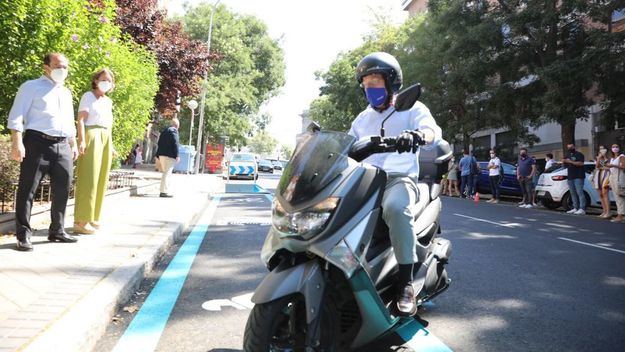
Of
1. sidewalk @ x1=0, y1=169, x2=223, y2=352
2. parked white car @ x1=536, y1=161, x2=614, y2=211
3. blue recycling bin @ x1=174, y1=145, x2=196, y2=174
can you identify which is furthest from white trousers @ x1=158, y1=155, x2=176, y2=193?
blue recycling bin @ x1=174, y1=145, x2=196, y2=174

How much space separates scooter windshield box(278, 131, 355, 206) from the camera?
2.37 m

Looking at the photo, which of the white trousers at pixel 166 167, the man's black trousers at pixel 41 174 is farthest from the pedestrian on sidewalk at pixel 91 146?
the white trousers at pixel 166 167

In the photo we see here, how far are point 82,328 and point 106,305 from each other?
426 mm

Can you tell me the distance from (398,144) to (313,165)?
46 cm

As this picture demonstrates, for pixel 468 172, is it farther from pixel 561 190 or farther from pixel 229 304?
pixel 229 304

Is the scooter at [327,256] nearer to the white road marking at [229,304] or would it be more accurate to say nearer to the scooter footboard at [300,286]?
the scooter footboard at [300,286]

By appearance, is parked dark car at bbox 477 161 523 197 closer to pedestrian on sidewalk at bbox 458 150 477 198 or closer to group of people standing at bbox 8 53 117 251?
pedestrian on sidewalk at bbox 458 150 477 198

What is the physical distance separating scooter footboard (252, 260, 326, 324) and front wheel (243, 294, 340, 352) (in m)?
0.04

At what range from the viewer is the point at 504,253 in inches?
240

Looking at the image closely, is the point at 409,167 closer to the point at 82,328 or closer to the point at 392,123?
the point at 392,123

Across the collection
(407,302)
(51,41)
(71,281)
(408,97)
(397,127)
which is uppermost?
(51,41)

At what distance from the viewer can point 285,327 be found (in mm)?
2322

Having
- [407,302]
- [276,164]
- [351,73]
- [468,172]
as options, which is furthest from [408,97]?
[276,164]

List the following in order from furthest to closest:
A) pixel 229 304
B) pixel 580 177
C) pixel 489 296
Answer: pixel 580 177
pixel 489 296
pixel 229 304
